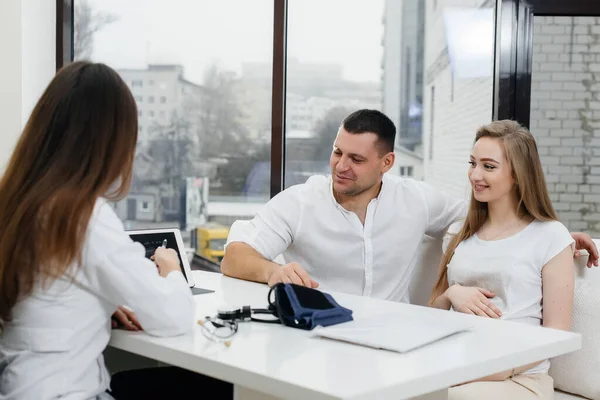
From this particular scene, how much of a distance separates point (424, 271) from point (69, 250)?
1.56 meters

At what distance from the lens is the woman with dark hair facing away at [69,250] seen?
1.47 m

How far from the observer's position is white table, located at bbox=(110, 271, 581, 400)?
1.26 metres

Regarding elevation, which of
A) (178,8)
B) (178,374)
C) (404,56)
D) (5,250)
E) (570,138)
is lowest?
(178,374)

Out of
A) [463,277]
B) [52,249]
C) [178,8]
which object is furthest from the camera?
[178,8]

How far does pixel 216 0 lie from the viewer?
12.5 ft

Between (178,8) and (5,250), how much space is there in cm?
263

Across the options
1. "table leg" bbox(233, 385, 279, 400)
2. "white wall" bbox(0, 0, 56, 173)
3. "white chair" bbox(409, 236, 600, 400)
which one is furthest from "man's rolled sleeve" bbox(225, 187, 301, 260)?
"white wall" bbox(0, 0, 56, 173)

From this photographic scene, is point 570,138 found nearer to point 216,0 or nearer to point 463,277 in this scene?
point 463,277

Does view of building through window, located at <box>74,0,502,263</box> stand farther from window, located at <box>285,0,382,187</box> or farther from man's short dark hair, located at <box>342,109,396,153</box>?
man's short dark hair, located at <box>342,109,396,153</box>

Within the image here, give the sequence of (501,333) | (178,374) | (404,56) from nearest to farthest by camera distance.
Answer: (501,333) < (178,374) < (404,56)

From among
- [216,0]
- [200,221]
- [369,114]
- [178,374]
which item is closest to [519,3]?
[369,114]

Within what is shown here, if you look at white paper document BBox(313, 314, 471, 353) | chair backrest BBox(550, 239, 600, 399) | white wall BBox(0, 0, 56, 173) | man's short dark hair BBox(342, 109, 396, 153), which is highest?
white wall BBox(0, 0, 56, 173)

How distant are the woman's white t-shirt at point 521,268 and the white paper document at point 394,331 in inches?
18.0

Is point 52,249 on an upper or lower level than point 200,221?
upper
